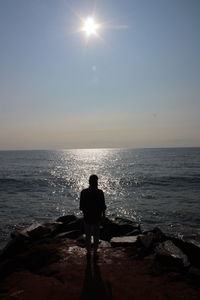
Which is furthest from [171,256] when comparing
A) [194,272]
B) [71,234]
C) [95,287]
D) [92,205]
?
[71,234]

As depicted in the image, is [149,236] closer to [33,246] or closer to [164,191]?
[33,246]

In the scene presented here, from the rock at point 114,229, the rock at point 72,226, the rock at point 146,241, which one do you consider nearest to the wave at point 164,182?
the rock at point 114,229

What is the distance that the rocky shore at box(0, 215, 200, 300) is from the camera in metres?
5.92

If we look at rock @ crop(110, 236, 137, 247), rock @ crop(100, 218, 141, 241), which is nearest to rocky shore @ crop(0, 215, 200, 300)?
rock @ crop(110, 236, 137, 247)

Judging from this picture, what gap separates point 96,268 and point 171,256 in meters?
2.00

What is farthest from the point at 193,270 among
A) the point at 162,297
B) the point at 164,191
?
the point at 164,191

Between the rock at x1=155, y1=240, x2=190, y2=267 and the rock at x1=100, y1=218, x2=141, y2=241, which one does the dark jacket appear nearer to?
the rock at x1=155, y1=240, x2=190, y2=267

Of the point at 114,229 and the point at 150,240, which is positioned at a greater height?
the point at 150,240

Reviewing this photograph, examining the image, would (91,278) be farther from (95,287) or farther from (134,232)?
(134,232)

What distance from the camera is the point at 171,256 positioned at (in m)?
7.41

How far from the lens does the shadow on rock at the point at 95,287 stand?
18.8 feet

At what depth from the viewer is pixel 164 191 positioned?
1139 inches

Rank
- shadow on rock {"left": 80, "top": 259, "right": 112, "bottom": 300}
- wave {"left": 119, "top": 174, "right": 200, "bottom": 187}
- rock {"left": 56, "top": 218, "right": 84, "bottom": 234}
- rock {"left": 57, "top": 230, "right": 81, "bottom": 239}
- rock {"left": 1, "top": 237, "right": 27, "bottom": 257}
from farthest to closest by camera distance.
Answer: wave {"left": 119, "top": 174, "right": 200, "bottom": 187} < rock {"left": 56, "top": 218, "right": 84, "bottom": 234} < rock {"left": 57, "top": 230, "right": 81, "bottom": 239} < rock {"left": 1, "top": 237, "right": 27, "bottom": 257} < shadow on rock {"left": 80, "top": 259, "right": 112, "bottom": 300}

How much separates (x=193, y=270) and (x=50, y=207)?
15729mm
